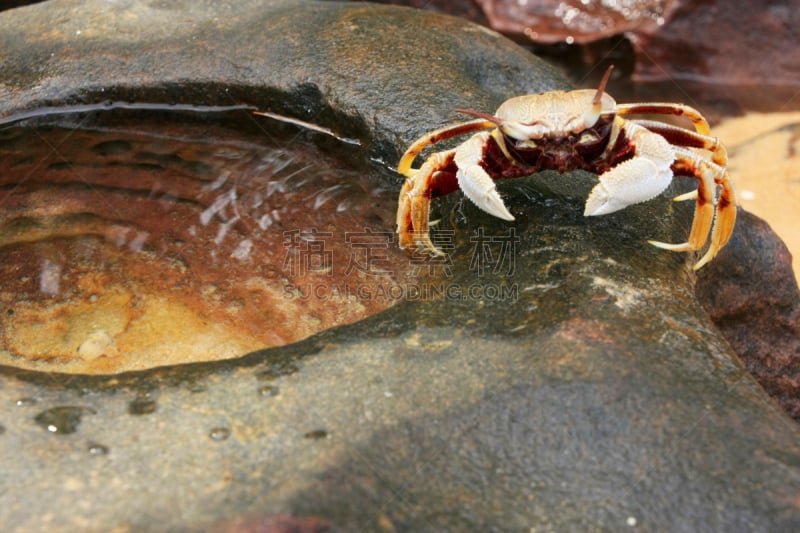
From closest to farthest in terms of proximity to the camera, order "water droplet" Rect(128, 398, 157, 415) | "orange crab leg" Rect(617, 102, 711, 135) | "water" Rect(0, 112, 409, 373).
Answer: "water droplet" Rect(128, 398, 157, 415) < "orange crab leg" Rect(617, 102, 711, 135) < "water" Rect(0, 112, 409, 373)

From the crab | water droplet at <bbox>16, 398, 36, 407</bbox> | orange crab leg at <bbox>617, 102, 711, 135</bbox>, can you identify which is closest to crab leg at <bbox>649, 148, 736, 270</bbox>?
the crab

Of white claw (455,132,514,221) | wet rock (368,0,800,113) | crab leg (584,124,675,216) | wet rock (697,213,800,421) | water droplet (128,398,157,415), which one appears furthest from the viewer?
wet rock (368,0,800,113)

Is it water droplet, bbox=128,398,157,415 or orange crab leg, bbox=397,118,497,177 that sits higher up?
orange crab leg, bbox=397,118,497,177

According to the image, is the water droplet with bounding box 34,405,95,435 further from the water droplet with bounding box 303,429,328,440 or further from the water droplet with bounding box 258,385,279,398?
the water droplet with bounding box 303,429,328,440

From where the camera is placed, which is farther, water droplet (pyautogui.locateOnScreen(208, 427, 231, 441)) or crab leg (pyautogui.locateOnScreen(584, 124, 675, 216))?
crab leg (pyautogui.locateOnScreen(584, 124, 675, 216))

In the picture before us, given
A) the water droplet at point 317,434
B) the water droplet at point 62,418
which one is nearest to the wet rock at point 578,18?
the water droplet at point 317,434

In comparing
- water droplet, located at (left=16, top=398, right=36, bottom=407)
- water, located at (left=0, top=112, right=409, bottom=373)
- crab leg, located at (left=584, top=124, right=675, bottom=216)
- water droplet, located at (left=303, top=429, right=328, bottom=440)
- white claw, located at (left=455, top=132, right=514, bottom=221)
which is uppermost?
crab leg, located at (left=584, top=124, right=675, bottom=216)

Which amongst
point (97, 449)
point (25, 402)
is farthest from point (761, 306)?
point (25, 402)
